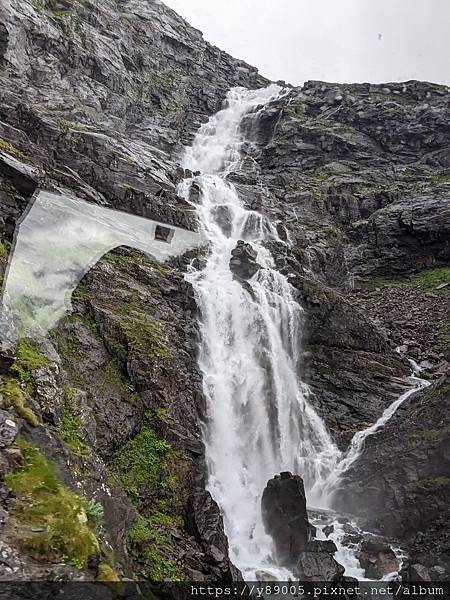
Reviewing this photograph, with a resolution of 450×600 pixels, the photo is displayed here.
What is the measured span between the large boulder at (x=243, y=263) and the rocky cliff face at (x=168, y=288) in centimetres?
249

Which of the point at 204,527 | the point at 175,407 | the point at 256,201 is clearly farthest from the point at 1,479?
the point at 256,201

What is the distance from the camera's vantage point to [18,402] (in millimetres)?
7211

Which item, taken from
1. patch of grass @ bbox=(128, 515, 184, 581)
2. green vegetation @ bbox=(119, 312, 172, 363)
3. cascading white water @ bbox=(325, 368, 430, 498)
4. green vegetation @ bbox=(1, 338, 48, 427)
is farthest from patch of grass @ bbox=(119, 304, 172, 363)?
cascading white water @ bbox=(325, 368, 430, 498)

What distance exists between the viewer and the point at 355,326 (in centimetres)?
2378

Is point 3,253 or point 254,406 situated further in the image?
point 254,406

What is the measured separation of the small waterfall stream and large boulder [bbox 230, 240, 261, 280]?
0.37 meters

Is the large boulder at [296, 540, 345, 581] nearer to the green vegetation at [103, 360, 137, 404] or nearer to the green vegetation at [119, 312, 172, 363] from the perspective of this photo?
the green vegetation at [103, 360, 137, 404]

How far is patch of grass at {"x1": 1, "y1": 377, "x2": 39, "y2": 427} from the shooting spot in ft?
23.1

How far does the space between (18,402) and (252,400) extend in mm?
11959

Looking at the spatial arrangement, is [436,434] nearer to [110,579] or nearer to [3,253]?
[110,579]

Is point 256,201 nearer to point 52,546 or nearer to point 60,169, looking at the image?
point 60,169

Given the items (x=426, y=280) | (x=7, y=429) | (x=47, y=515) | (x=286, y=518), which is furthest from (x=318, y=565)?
(x=426, y=280)

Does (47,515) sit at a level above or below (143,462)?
above

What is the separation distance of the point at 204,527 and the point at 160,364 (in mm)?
5105
